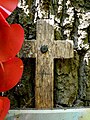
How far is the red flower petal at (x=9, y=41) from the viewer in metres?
0.75

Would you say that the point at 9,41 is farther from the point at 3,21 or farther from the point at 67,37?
the point at 67,37

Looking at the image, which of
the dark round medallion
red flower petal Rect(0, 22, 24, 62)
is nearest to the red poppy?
red flower petal Rect(0, 22, 24, 62)

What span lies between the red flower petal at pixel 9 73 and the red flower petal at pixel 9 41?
39 millimetres

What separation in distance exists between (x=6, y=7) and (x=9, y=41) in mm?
68

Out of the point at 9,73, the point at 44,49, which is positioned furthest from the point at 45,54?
the point at 9,73

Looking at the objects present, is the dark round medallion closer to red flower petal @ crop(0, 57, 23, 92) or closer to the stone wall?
the stone wall

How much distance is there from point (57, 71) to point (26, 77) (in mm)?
82

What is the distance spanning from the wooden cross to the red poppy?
18 centimetres

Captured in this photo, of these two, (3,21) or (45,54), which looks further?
(45,54)

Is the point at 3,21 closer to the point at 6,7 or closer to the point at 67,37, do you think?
the point at 6,7

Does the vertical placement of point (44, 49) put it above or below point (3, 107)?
above

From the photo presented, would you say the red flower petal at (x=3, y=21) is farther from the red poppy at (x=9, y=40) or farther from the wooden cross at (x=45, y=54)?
the wooden cross at (x=45, y=54)

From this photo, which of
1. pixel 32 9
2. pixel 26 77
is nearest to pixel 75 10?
pixel 32 9

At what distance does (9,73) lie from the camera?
81cm
